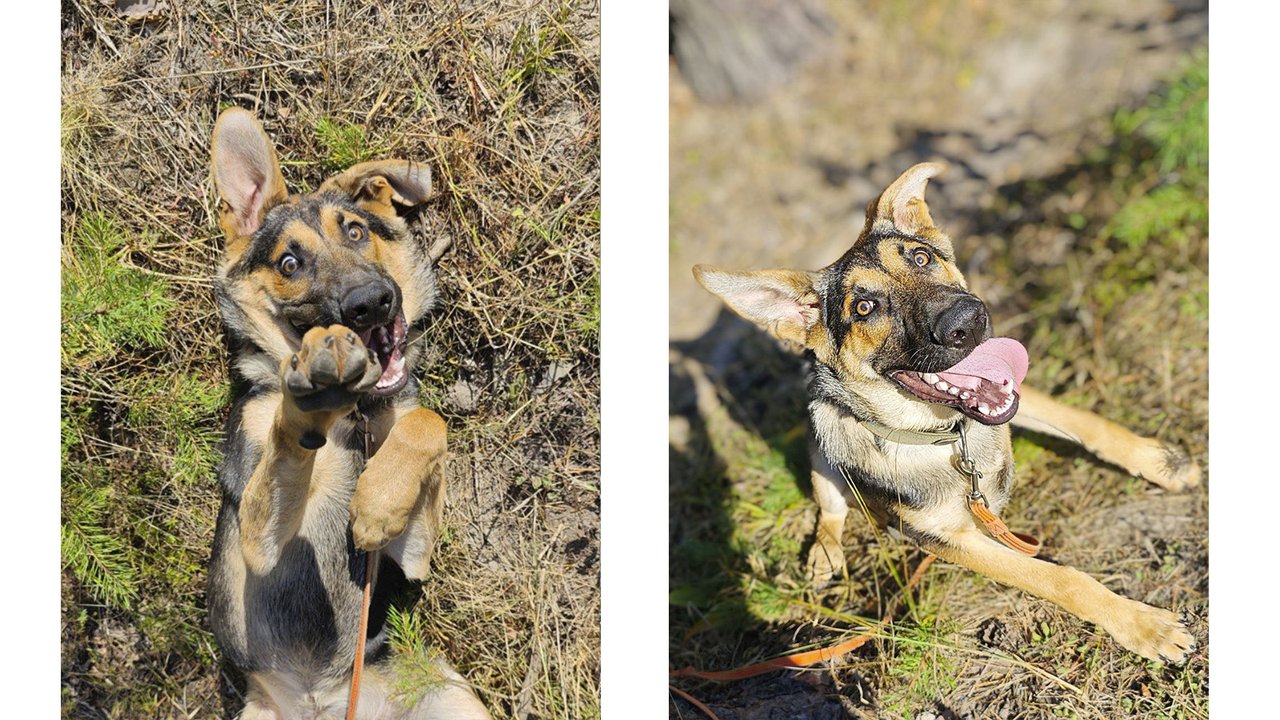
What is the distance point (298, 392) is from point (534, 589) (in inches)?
67.4

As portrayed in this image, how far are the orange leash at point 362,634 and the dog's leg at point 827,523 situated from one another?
84.7 inches

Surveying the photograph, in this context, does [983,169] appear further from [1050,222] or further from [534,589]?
[534,589]

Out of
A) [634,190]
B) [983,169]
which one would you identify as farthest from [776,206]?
[634,190]

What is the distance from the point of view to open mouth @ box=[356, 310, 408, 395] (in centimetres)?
344

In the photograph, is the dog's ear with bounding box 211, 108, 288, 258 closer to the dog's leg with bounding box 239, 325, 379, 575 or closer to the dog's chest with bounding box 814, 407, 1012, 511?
the dog's leg with bounding box 239, 325, 379, 575

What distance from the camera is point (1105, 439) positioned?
454 centimetres

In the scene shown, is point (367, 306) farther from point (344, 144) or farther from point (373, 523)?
point (344, 144)

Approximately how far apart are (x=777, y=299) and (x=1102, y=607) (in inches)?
76.5

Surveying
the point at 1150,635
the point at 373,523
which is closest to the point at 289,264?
the point at 373,523

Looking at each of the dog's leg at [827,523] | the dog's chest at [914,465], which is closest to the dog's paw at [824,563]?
the dog's leg at [827,523]

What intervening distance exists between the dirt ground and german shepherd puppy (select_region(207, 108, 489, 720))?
1608 millimetres

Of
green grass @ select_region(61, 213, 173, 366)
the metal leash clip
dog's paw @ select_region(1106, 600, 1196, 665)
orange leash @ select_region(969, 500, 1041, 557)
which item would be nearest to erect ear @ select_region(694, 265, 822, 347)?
the metal leash clip
